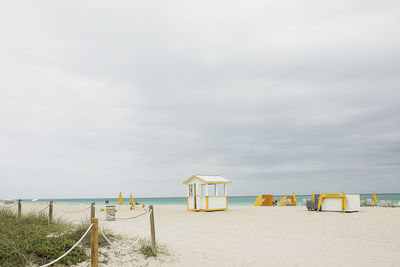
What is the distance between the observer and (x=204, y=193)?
25469mm

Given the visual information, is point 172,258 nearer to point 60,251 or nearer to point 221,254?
point 221,254

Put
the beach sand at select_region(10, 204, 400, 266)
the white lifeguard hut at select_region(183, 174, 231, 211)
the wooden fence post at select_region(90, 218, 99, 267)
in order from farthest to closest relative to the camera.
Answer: the white lifeguard hut at select_region(183, 174, 231, 211), the beach sand at select_region(10, 204, 400, 266), the wooden fence post at select_region(90, 218, 99, 267)

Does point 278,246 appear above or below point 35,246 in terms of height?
below

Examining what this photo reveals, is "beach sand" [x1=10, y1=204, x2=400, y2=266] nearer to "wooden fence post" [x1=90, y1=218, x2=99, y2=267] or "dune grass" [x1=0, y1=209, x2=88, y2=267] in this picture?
"dune grass" [x1=0, y1=209, x2=88, y2=267]

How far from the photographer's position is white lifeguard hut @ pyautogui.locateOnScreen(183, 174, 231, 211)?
24.6 m

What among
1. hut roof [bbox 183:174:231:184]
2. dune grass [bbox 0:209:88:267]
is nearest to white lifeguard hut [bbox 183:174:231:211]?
hut roof [bbox 183:174:231:184]

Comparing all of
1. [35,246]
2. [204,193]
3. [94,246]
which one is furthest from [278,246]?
[204,193]

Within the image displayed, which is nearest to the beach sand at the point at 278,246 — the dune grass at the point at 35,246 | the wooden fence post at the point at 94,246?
the dune grass at the point at 35,246

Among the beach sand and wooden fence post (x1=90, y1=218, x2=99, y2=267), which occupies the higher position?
wooden fence post (x1=90, y1=218, x2=99, y2=267)

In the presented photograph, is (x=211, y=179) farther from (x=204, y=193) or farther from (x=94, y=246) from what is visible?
(x=94, y=246)

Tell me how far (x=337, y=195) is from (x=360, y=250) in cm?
1397

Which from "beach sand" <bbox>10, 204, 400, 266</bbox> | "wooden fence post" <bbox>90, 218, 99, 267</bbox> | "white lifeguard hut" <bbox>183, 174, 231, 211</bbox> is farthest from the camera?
"white lifeguard hut" <bbox>183, 174, 231, 211</bbox>

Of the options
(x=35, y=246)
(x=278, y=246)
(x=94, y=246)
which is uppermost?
(x=94, y=246)

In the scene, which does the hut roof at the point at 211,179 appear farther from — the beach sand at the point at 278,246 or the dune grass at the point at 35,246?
the dune grass at the point at 35,246
